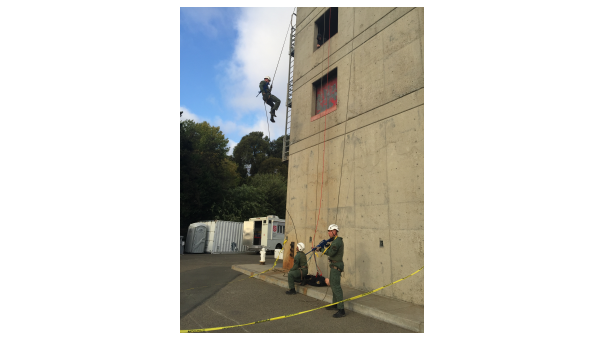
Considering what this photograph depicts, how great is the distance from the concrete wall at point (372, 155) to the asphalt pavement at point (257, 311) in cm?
153

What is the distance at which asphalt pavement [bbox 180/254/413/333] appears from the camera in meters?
5.11

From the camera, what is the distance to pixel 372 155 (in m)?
7.92

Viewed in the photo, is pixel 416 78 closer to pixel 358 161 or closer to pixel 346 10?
pixel 358 161

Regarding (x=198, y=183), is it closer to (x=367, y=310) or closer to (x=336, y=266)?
(x=336, y=266)

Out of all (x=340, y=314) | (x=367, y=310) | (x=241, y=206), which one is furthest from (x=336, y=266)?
(x=241, y=206)

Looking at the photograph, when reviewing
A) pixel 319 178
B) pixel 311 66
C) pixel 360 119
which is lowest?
pixel 319 178

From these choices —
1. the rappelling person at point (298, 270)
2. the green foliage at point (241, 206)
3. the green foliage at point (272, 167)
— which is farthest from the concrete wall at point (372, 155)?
the green foliage at point (272, 167)

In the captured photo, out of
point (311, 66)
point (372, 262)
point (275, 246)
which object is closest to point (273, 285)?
point (372, 262)

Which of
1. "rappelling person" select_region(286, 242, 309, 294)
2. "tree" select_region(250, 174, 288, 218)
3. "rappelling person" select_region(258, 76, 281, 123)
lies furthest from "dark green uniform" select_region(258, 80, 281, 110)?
"tree" select_region(250, 174, 288, 218)

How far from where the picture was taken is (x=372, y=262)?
297 inches

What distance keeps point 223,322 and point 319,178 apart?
566 cm

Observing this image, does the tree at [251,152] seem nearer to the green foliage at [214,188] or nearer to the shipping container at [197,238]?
the green foliage at [214,188]

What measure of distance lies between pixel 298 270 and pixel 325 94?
618 cm

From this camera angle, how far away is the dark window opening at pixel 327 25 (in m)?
11.5
